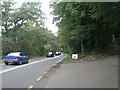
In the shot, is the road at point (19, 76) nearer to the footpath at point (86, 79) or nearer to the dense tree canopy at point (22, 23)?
the footpath at point (86, 79)

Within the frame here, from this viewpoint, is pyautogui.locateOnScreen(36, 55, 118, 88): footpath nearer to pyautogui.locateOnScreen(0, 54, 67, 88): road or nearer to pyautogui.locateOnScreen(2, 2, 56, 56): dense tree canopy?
pyautogui.locateOnScreen(0, 54, 67, 88): road

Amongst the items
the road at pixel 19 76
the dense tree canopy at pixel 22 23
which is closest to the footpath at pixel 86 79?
the road at pixel 19 76

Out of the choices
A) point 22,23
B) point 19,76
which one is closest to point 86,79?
point 19,76

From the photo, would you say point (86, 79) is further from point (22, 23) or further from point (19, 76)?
point (22, 23)

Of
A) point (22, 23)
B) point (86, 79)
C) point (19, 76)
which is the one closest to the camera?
point (86, 79)

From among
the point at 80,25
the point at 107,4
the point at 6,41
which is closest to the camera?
the point at 107,4

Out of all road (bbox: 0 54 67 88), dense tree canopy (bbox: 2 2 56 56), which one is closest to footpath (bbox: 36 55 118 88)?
road (bbox: 0 54 67 88)

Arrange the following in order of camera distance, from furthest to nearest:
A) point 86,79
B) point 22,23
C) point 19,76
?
point 22,23
point 19,76
point 86,79

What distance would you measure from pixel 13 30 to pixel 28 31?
12.6ft

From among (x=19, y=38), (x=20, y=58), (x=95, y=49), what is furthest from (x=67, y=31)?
(x=19, y=38)

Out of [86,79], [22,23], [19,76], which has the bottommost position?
[19,76]

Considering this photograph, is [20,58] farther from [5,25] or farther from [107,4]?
[5,25]

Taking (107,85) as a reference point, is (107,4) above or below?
above

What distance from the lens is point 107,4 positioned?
554cm
